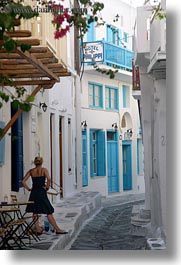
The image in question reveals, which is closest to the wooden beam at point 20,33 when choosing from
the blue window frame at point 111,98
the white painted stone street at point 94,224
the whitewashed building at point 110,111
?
the whitewashed building at point 110,111

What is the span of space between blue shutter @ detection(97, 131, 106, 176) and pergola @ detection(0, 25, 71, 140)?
2.68ft

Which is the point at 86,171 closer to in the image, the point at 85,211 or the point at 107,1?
the point at 85,211

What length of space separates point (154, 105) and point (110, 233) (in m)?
1.69

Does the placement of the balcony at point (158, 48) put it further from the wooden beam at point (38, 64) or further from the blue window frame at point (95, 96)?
the wooden beam at point (38, 64)

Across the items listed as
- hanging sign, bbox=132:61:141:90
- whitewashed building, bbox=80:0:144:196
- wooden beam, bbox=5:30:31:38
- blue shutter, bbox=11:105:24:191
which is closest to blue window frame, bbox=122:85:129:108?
whitewashed building, bbox=80:0:144:196

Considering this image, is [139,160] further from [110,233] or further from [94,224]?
[110,233]

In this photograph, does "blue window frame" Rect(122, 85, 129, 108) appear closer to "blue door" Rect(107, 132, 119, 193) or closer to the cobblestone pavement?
"blue door" Rect(107, 132, 119, 193)

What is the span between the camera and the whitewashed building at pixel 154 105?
516 centimetres

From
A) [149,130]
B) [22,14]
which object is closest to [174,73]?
[22,14]

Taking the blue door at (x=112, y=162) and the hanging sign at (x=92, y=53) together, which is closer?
the hanging sign at (x=92, y=53)

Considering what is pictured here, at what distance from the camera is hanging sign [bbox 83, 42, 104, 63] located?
502 cm

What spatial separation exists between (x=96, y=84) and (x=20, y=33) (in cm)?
147

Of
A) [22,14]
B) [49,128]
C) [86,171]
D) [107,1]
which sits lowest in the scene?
[86,171]

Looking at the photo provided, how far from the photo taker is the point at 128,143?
607 cm
